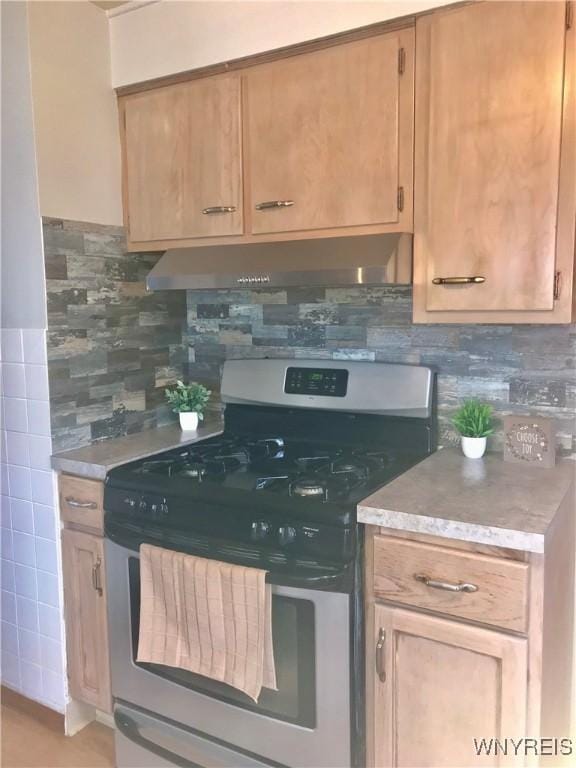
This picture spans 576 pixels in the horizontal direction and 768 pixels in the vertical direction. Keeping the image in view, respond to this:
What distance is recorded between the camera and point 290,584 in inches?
58.8

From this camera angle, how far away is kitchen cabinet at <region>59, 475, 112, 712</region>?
75.9 inches

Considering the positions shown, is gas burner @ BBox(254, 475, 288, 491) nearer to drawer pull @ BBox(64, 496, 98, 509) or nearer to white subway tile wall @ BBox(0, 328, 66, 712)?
drawer pull @ BBox(64, 496, 98, 509)

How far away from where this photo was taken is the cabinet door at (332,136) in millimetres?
1670

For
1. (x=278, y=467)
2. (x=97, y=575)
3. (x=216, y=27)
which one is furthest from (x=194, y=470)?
(x=216, y=27)

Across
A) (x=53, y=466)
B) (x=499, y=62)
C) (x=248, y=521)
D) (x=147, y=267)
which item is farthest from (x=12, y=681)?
(x=499, y=62)

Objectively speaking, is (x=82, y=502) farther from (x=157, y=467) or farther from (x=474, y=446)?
(x=474, y=446)

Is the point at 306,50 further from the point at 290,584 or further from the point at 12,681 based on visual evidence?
the point at 12,681

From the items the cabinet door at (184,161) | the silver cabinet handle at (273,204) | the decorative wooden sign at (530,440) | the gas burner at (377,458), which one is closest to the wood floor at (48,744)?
the gas burner at (377,458)

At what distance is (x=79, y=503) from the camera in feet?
6.39

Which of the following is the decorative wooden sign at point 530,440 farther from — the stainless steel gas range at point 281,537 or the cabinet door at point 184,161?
the cabinet door at point 184,161

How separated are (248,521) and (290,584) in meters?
0.19

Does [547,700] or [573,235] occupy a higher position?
[573,235]

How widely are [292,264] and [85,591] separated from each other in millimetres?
1240

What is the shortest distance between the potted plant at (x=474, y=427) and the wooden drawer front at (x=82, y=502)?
1112 mm
